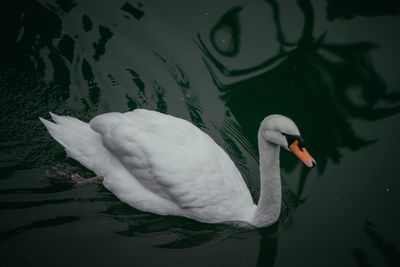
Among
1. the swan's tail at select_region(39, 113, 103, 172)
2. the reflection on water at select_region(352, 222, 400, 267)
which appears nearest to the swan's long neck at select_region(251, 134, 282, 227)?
the reflection on water at select_region(352, 222, 400, 267)

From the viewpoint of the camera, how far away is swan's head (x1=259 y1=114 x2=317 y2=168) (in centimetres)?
452

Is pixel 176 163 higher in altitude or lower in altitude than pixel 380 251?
higher

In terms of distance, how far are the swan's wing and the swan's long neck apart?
0.25 m

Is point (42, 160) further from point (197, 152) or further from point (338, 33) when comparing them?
point (338, 33)

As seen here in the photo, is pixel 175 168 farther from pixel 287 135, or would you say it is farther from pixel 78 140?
pixel 78 140

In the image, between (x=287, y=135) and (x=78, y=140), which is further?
(x=78, y=140)

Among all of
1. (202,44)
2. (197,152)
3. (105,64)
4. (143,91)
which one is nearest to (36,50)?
(105,64)

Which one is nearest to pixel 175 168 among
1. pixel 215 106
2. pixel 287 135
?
pixel 287 135

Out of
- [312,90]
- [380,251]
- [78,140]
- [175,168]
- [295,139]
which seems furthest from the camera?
[312,90]

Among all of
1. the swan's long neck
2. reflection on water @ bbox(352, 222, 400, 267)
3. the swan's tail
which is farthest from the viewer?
the swan's tail

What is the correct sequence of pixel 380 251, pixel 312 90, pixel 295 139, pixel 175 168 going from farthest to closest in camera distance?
pixel 312 90
pixel 380 251
pixel 175 168
pixel 295 139

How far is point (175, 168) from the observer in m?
4.92

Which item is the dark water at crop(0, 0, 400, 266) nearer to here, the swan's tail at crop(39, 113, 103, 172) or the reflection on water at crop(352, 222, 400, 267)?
the reflection on water at crop(352, 222, 400, 267)

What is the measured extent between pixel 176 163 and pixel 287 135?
1.17 m
